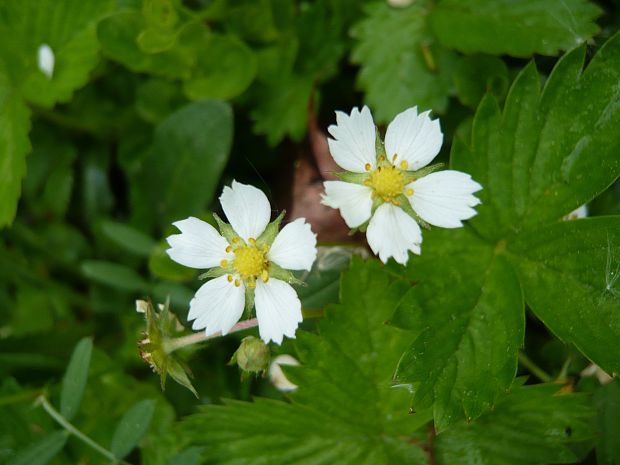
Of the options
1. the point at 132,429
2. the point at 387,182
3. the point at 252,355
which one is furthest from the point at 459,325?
the point at 132,429

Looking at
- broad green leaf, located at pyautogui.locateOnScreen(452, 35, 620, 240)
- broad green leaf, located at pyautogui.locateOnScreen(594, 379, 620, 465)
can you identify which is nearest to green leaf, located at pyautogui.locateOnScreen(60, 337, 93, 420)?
broad green leaf, located at pyautogui.locateOnScreen(452, 35, 620, 240)

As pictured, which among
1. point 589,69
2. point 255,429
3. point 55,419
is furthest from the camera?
point 55,419

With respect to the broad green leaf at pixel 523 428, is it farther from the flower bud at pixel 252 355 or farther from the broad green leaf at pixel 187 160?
the broad green leaf at pixel 187 160

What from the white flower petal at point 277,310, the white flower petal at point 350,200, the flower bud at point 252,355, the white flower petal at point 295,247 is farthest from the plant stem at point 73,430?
the white flower petal at point 350,200

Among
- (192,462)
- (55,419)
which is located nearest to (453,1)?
(192,462)

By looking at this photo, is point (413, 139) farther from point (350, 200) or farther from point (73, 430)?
point (73, 430)

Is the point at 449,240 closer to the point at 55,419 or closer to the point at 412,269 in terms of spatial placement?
the point at 412,269
